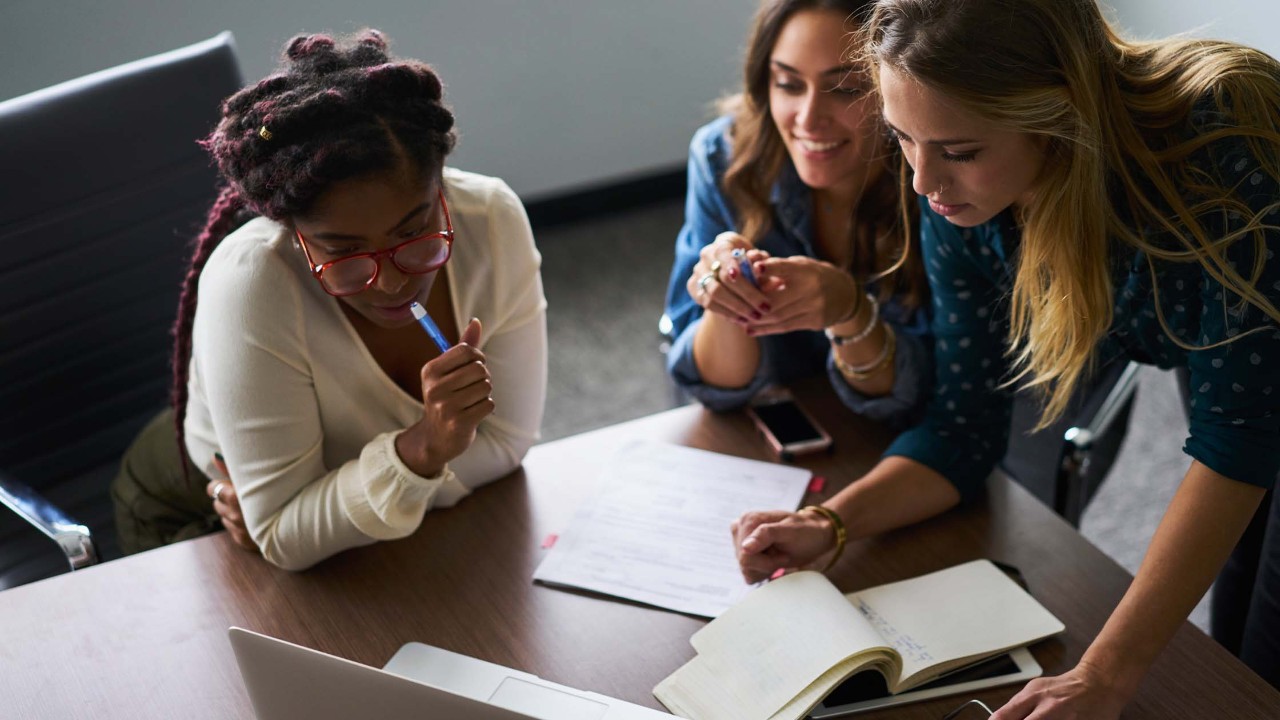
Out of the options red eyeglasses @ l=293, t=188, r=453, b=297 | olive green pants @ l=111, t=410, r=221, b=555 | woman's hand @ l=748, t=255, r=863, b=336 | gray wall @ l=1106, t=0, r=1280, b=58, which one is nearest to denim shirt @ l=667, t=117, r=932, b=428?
woman's hand @ l=748, t=255, r=863, b=336

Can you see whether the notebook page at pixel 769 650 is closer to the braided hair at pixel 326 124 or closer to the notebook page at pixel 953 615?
the notebook page at pixel 953 615

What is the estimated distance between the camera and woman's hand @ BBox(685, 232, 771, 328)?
1.41 metres

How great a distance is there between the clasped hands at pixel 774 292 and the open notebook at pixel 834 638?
0.36 metres

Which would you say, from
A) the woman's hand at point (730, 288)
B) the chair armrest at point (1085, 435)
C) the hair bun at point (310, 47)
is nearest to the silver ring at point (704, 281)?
the woman's hand at point (730, 288)

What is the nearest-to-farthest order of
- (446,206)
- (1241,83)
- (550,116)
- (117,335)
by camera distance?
(1241,83)
(446,206)
(117,335)
(550,116)

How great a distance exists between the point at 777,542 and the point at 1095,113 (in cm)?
55

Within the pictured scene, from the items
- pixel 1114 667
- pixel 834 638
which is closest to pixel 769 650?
pixel 834 638

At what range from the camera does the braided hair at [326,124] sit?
118 cm

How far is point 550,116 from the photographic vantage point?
134 inches

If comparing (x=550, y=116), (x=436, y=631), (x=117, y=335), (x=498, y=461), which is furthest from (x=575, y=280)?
(x=436, y=631)

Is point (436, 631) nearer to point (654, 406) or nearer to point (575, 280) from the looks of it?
point (654, 406)

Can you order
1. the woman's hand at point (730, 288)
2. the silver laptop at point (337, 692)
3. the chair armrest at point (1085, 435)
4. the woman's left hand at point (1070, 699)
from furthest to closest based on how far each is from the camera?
1. the chair armrest at point (1085, 435)
2. the woman's hand at point (730, 288)
3. the woman's left hand at point (1070, 699)
4. the silver laptop at point (337, 692)

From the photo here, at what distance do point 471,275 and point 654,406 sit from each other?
58.9 inches

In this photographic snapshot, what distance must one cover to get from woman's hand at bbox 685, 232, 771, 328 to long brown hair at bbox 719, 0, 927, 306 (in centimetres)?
18
